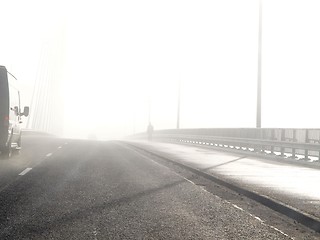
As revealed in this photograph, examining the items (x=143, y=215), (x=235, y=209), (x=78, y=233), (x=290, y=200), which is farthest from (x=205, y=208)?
(x=78, y=233)

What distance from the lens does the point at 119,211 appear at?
666 cm

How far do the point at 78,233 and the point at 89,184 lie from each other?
4277 millimetres

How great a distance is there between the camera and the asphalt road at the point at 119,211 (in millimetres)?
5391

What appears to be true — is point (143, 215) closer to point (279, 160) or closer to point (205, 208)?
point (205, 208)

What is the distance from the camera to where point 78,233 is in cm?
523

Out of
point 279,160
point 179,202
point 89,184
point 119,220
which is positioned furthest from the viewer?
point 279,160

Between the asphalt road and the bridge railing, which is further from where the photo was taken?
the bridge railing

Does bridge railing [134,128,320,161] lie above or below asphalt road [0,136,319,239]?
above

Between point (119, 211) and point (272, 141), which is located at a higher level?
point (272, 141)

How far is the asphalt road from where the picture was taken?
17.7ft

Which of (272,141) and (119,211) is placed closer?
(119,211)

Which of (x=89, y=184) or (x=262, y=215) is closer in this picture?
(x=262, y=215)

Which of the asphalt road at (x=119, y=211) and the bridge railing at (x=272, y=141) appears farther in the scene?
the bridge railing at (x=272, y=141)

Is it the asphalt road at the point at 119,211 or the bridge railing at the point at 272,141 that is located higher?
the bridge railing at the point at 272,141
